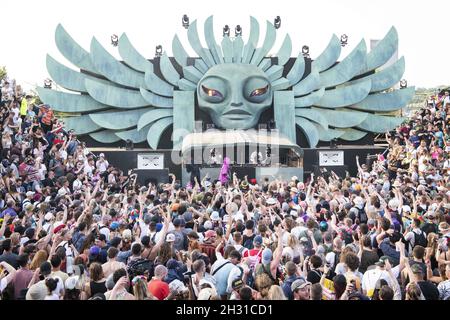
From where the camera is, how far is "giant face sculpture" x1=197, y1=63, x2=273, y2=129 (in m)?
20.7

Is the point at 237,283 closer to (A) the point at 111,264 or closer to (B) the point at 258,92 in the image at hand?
(A) the point at 111,264

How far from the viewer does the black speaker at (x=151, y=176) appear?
61.0ft

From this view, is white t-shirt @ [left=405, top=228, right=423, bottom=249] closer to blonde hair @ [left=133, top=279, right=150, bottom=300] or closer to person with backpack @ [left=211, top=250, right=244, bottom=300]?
person with backpack @ [left=211, top=250, right=244, bottom=300]

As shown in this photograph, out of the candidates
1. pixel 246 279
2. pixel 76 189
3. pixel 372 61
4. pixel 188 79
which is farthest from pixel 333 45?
pixel 246 279

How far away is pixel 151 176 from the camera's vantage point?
18734mm

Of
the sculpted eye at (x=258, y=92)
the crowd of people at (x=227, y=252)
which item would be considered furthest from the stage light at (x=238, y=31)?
the crowd of people at (x=227, y=252)

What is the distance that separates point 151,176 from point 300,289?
14.8m

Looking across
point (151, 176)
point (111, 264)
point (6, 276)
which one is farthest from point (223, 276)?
point (151, 176)

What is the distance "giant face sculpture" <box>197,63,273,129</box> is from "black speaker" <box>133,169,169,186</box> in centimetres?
379

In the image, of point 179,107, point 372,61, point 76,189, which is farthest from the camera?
point 372,61

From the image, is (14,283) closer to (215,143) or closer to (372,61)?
(215,143)

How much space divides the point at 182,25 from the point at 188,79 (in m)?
2.52

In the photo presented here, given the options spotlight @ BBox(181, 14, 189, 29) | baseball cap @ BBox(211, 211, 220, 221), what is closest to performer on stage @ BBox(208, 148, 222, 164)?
spotlight @ BBox(181, 14, 189, 29)
